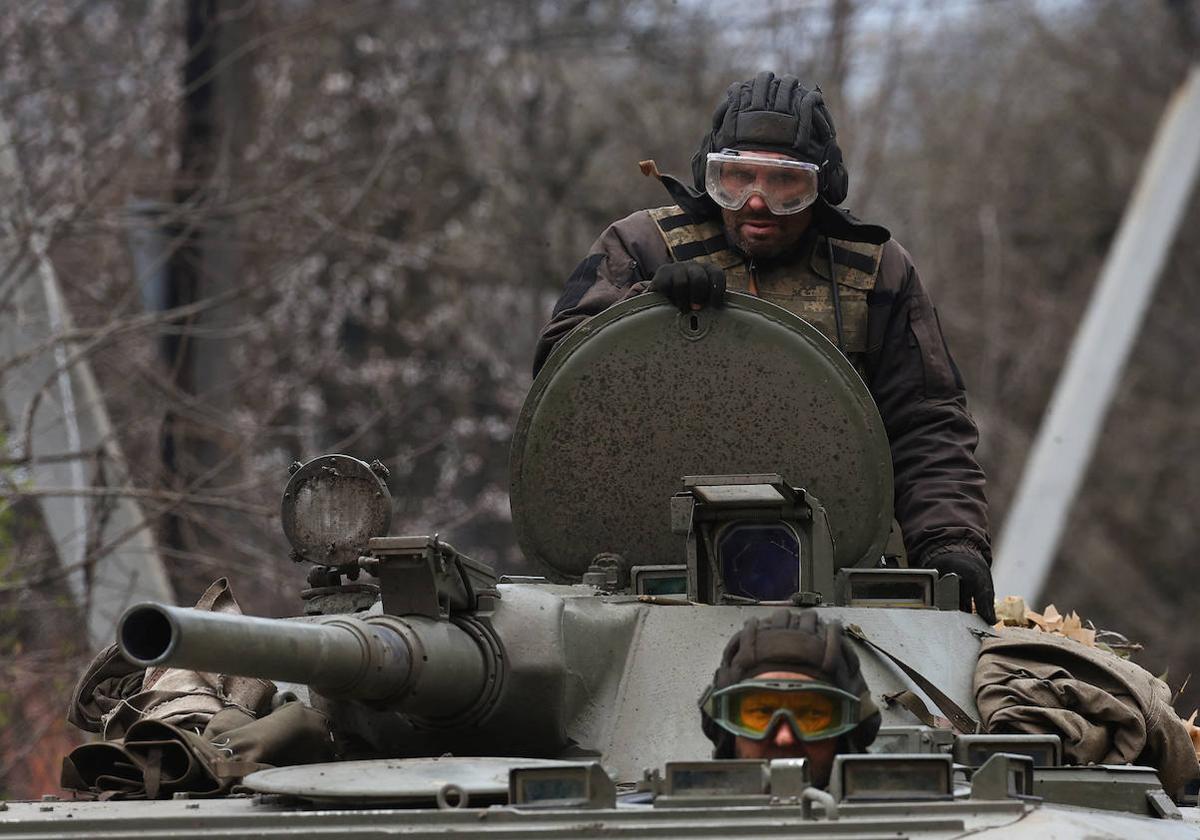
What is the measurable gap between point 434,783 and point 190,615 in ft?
2.98

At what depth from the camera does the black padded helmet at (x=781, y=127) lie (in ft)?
29.6

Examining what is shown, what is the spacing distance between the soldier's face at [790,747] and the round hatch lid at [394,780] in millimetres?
501

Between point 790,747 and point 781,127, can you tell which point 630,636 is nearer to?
point 790,747

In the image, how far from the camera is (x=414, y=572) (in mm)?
6695

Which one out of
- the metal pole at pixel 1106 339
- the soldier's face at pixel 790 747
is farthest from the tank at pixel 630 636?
the metal pole at pixel 1106 339

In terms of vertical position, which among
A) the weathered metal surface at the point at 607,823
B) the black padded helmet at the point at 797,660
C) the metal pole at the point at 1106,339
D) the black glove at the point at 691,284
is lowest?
the weathered metal surface at the point at 607,823

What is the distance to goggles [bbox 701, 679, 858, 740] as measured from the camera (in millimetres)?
6148

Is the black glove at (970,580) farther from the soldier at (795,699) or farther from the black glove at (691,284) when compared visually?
the soldier at (795,699)

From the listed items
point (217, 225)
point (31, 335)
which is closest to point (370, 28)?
point (217, 225)

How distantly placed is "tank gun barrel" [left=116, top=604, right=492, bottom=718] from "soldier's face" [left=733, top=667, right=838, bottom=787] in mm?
901

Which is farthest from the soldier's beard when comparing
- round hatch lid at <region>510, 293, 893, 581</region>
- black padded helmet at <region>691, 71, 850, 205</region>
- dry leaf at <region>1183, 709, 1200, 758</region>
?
dry leaf at <region>1183, 709, 1200, 758</region>

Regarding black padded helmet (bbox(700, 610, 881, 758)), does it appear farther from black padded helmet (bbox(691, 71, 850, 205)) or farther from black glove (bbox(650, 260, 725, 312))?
black padded helmet (bbox(691, 71, 850, 205))

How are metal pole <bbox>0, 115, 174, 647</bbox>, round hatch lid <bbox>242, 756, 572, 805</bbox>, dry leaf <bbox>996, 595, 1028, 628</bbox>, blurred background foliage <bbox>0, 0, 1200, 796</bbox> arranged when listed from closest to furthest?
1. round hatch lid <bbox>242, 756, 572, 805</bbox>
2. dry leaf <bbox>996, 595, 1028, 628</bbox>
3. metal pole <bbox>0, 115, 174, 647</bbox>
4. blurred background foliage <bbox>0, 0, 1200, 796</bbox>

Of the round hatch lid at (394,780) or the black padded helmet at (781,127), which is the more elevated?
the black padded helmet at (781,127)
